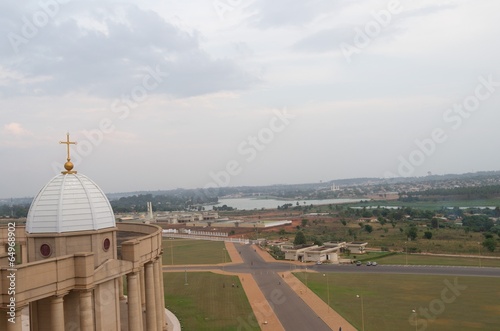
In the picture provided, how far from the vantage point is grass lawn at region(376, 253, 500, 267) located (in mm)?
70500

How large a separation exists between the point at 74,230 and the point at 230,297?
1295 inches

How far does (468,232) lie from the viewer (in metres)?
104

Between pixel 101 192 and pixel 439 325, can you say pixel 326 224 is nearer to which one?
pixel 439 325

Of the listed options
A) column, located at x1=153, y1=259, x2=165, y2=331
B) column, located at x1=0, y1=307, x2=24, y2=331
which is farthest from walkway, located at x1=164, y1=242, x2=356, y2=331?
column, located at x1=0, y1=307, x2=24, y2=331

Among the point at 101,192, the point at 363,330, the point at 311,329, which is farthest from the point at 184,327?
the point at 101,192

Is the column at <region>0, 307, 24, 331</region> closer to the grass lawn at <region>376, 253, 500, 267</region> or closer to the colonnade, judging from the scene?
the colonnade

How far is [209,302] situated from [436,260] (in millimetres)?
42465

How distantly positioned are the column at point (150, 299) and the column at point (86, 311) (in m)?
6.49

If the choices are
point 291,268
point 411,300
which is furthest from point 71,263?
point 291,268

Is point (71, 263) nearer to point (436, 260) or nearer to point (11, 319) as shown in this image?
point (11, 319)

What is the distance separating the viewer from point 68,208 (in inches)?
883

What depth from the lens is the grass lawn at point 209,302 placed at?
41156 mm

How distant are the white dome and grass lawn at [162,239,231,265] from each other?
192 feet

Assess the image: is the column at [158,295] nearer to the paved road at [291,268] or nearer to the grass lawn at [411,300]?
the paved road at [291,268]
